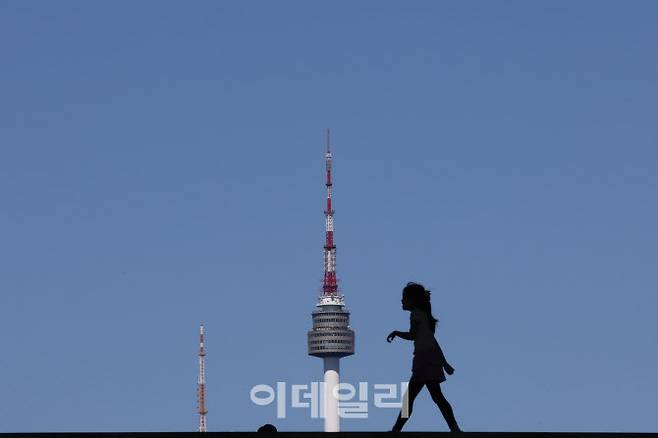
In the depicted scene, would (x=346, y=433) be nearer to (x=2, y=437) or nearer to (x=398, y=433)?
(x=398, y=433)

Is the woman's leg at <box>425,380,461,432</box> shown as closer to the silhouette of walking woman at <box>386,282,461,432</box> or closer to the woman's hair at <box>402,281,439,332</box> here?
the silhouette of walking woman at <box>386,282,461,432</box>

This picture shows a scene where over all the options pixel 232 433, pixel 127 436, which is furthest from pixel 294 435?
pixel 127 436

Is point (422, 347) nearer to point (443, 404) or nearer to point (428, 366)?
point (428, 366)

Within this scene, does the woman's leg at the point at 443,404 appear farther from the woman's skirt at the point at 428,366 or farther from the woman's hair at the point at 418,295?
the woman's hair at the point at 418,295

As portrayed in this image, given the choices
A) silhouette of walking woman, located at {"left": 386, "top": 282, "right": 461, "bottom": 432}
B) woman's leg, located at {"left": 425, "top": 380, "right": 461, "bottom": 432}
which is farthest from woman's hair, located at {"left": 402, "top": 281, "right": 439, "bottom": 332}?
woman's leg, located at {"left": 425, "top": 380, "right": 461, "bottom": 432}

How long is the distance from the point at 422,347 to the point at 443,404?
1013 millimetres

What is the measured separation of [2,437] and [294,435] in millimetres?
3440

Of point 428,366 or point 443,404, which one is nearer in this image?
point 443,404

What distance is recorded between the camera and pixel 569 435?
20.0 meters

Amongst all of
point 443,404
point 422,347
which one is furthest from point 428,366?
point 443,404

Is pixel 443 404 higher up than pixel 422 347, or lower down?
lower down

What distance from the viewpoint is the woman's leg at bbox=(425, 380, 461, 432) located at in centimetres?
2147

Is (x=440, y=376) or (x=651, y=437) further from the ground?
(x=440, y=376)

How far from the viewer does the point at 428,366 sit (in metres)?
22.5
